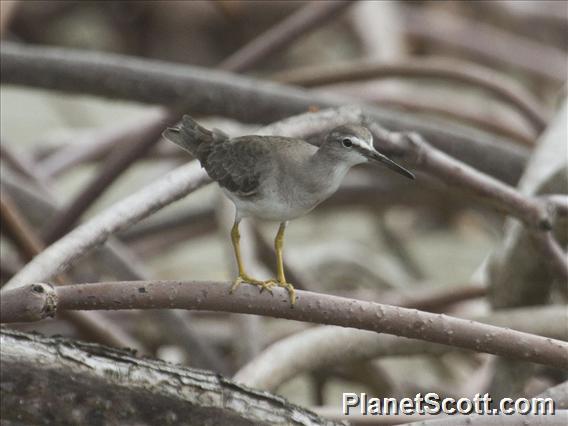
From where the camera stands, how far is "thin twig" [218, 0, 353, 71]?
8.27ft

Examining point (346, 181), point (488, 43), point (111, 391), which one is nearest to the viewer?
point (111, 391)

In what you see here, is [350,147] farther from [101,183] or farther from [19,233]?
[101,183]

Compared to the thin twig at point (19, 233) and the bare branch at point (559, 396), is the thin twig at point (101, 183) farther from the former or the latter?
the bare branch at point (559, 396)

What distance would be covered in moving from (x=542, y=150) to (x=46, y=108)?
10.3ft

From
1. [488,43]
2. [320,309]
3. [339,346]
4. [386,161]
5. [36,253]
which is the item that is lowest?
[320,309]

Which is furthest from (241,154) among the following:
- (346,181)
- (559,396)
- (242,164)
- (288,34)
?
(346,181)

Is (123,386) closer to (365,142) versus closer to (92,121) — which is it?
(365,142)

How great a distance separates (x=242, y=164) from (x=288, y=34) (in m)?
1.42

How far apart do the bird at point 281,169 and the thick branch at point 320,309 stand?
18mm

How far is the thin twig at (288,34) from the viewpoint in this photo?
99.3 inches

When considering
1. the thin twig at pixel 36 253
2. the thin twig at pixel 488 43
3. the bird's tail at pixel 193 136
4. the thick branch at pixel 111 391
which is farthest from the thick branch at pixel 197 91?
the thin twig at pixel 488 43

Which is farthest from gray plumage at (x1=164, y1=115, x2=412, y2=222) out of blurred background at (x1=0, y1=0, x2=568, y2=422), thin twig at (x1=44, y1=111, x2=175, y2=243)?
thin twig at (x1=44, y1=111, x2=175, y2=243)

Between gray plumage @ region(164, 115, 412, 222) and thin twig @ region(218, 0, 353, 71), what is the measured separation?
51.4 inches

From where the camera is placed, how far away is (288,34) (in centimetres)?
256
